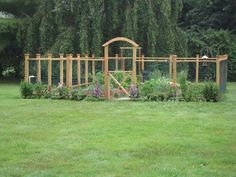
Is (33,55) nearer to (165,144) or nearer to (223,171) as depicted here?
(165,144)

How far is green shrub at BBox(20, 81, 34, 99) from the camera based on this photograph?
20.2m

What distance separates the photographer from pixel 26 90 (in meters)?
20.2

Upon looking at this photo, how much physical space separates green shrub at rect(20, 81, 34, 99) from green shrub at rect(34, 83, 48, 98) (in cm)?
17

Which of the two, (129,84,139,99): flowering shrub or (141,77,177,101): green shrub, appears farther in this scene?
(129,84,139,99): flowering shrub

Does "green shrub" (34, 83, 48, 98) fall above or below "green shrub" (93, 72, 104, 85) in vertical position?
below

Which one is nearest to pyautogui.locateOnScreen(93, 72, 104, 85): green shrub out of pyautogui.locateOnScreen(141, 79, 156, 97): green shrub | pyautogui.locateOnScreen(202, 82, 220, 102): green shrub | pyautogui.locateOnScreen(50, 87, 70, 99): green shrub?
pyautogui.locateOnScreen(50, 87, 70, 99): green shrub

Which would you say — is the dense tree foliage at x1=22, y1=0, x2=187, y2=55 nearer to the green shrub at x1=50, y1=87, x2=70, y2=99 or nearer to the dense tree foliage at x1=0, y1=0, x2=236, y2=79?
the dense tree foliage at x1=0, y1=0, x2=236, y2=79

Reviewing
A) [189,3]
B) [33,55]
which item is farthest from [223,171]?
[189,3]

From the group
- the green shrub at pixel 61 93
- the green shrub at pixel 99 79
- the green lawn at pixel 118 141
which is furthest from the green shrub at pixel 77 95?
the green lawn at pixel 118 141

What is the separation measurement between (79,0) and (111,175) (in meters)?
23.8

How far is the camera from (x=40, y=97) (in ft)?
66.2

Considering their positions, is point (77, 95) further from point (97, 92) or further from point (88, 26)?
point (88, 26)

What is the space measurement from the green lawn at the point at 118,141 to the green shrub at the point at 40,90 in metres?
3.67

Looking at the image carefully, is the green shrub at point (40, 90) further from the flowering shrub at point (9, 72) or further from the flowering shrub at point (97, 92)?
the flowering shrub at point (9, 72)
